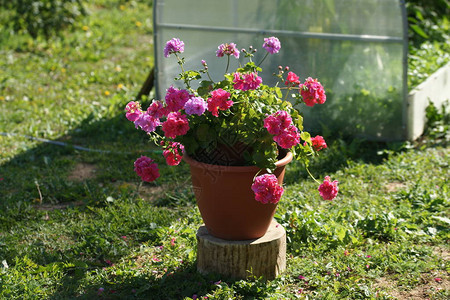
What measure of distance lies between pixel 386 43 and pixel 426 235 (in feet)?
6.95

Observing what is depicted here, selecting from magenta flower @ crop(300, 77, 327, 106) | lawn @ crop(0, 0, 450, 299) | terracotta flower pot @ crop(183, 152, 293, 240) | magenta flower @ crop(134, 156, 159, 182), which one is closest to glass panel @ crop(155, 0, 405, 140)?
lawn @ crop(0, 0, 450, 299)

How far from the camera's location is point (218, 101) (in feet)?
10.5

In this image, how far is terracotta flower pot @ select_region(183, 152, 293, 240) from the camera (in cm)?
333

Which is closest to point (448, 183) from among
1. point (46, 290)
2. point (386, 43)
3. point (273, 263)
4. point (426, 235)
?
point (426, 235)

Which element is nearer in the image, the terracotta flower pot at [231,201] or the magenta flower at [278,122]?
the magenta flower at [278,122]

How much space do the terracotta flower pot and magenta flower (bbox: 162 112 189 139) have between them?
9.2 inches

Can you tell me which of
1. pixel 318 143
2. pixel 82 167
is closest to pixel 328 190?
pixel 318 143

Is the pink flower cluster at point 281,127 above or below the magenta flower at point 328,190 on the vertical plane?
above

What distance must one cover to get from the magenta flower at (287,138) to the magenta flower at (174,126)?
48 centimetres

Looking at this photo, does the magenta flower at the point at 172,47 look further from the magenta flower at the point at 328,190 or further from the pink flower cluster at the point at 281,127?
the magenta flower at the point at 328,190

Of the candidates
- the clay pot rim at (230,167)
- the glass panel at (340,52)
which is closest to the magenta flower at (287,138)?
the clay pot rim at (230,167)

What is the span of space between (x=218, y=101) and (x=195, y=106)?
0.13m

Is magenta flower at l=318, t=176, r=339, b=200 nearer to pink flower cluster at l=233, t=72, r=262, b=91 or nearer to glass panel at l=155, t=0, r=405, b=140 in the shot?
pink flower cluster at l=233, t=72, r=262, b=91

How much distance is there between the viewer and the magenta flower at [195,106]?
10.3 feet
